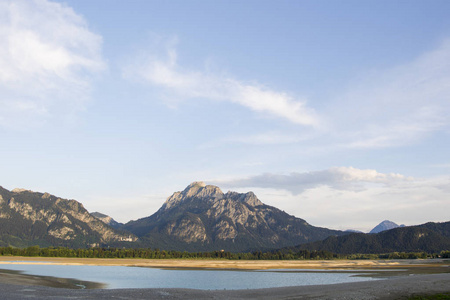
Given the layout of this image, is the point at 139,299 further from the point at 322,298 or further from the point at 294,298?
the point at 322,298

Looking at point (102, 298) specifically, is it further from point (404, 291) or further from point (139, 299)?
point (404, 291)

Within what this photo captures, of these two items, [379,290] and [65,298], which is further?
[379,290]

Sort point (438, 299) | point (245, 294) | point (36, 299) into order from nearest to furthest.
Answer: point (438, 299), point (36, 299), point (245, 294)

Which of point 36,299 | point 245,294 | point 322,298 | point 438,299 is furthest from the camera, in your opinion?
point 245,294

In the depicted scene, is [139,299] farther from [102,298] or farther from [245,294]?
[245,294]

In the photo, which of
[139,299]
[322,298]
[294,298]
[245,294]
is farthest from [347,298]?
[139,299]

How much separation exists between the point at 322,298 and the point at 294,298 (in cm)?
438

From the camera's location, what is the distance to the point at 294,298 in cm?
5688

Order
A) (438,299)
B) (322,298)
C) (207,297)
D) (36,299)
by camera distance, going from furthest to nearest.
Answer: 1. (207,297)
2. (322,298)
3. (36,299)
4. (438,299)

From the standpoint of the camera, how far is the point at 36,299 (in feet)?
169

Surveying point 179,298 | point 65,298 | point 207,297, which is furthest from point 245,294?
point 65,298

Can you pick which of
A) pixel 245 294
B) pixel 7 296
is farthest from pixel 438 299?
pixel 7 296

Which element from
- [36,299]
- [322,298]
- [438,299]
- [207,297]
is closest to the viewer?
[438,299]

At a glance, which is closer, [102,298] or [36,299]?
[36,299]
